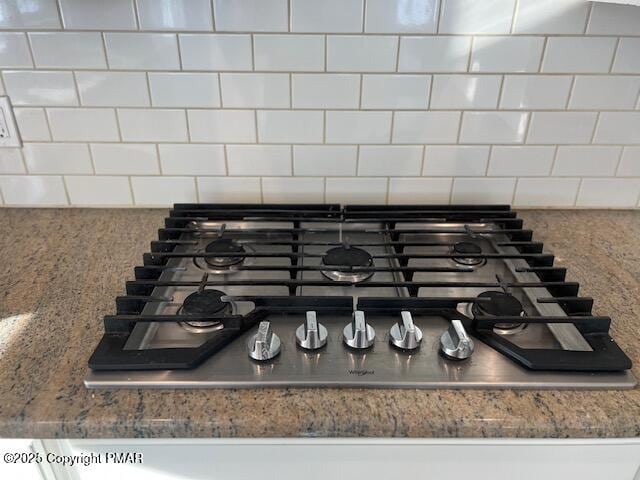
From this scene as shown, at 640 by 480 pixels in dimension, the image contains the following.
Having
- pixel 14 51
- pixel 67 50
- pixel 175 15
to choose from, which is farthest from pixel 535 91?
pixel 14 51

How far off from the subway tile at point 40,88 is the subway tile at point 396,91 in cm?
64

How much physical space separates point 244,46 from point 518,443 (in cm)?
87

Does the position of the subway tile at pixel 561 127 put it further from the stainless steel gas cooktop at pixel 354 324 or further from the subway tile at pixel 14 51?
the subway tile at pixel 14 51

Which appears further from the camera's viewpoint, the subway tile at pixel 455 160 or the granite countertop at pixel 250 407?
the subway tile at pixel 455 160

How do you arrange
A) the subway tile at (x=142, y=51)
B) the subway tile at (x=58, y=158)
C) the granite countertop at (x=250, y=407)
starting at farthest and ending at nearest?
1. the subway tile at (x=58, y=158)
2. the subway tile at (x=142, y=51)
3. the granite countertop at (x=250, y=407)

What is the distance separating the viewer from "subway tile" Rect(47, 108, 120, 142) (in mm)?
1019

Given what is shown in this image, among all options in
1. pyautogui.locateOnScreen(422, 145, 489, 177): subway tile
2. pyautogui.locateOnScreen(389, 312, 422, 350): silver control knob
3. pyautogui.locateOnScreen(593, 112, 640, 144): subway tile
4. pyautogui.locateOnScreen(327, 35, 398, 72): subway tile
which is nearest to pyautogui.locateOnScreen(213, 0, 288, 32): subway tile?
pyautogui.locateOnScreen(327, 35, 398, 72): subway tile

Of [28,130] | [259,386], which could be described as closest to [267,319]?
[259,386]

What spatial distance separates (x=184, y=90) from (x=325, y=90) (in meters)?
0.31

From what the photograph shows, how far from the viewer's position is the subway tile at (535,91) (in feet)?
3.28

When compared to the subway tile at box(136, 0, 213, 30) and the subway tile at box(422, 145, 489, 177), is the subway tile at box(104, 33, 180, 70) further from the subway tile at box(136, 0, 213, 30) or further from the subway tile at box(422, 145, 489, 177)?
the subway tile at box(422, 145, 489, 177)

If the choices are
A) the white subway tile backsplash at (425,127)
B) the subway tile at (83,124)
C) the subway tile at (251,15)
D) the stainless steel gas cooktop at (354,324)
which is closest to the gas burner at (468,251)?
the stainless steel gas cooktop at (354,324)

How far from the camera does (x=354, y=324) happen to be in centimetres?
69

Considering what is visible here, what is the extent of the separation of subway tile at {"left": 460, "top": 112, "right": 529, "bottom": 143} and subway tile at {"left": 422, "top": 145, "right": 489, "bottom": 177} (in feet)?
0.08
